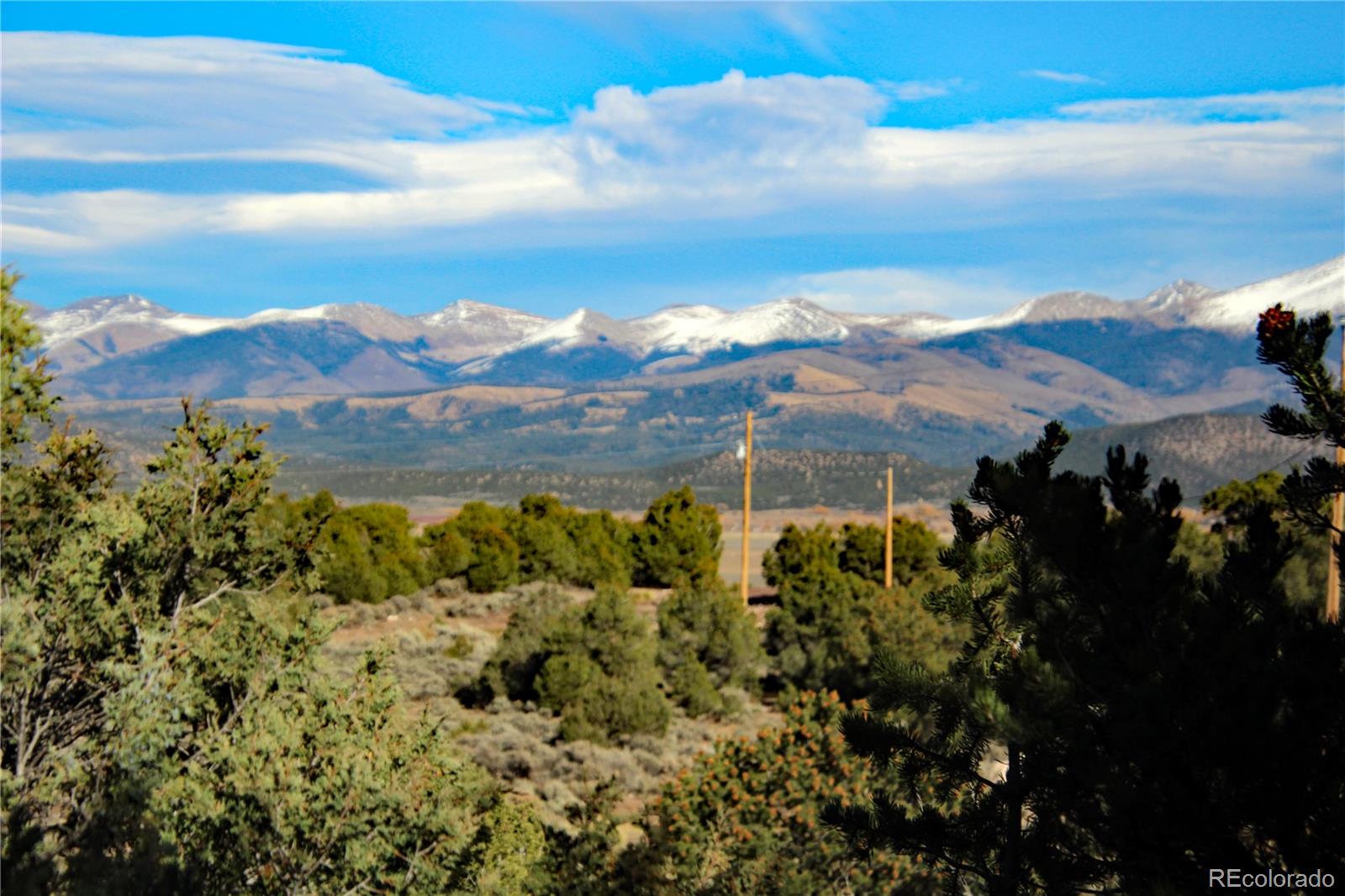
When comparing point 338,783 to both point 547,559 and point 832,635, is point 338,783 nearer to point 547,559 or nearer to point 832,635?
point 832,635

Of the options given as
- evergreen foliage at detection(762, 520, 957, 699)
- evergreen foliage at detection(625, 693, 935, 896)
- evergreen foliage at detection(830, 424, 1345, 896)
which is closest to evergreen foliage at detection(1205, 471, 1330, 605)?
evergreen foliage at detection(762, 520, 957, 699)

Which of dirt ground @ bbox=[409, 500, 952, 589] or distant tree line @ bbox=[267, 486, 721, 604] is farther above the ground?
distant tree line @ bbox=[267, 486, 721, 604]

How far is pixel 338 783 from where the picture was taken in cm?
863

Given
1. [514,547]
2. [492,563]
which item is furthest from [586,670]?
[514,547]

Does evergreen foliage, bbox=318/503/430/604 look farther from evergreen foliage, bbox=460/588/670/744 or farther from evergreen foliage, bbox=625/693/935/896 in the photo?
evergreen foliage, bbox=625/693/935/896

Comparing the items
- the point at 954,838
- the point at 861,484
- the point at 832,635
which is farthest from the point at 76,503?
the point at 861,484

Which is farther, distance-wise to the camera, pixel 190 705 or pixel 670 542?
pixel 670 542

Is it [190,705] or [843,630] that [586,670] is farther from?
[190,705]

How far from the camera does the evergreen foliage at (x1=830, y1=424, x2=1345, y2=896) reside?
4.61m

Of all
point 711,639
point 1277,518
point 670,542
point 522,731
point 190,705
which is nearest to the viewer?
point 190,705

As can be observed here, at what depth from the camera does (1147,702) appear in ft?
15.4

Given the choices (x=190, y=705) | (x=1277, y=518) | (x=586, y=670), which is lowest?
(x=586, y=670)

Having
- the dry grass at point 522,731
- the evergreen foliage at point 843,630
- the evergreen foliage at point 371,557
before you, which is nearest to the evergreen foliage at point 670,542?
the evergreen foliage at point 371,557

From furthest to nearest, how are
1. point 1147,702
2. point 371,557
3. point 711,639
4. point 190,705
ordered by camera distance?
point 371,557
point 711,639
point 190,705
point 1147,702
